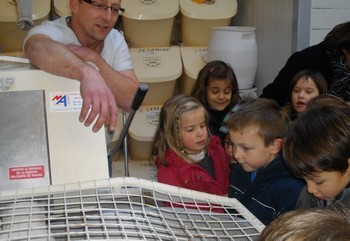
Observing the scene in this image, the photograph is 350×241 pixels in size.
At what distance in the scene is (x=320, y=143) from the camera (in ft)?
3.34

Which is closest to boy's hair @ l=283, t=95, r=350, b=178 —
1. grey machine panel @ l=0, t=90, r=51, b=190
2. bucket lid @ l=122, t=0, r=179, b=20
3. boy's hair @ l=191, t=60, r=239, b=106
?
grey machine panel @ l=0, t=90, r=51, b=190

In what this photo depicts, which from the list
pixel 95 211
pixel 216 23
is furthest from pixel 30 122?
pixel 216 23

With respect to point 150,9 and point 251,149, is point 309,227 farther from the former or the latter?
point 150,9

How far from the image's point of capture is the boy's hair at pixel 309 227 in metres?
0.48

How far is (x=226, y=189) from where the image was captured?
5.47 ft

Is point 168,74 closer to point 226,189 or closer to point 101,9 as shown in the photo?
point 226,189

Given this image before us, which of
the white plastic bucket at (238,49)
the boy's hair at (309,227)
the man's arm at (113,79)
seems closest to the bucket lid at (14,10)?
the white plastic bucket at (238,49)

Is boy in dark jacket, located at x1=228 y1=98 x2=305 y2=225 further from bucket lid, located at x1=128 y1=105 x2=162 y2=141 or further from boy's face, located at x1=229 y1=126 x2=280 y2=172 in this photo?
bucket lid, located at x1=128 y1=105 x2=162 y2=141

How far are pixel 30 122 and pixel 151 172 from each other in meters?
1.75

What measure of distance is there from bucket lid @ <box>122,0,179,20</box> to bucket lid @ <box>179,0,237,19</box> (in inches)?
2.4

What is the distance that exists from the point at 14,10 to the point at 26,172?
6.52 ft

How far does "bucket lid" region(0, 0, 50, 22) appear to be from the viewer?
260cm

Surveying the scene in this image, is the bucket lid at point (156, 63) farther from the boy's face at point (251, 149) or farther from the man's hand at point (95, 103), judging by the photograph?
the man's hand at point (95, 103)

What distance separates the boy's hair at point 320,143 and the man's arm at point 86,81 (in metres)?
0.42
